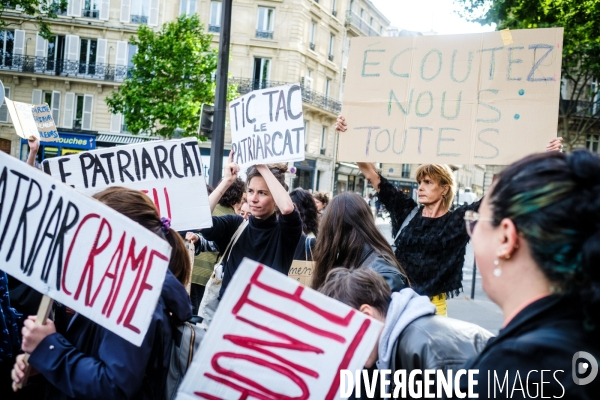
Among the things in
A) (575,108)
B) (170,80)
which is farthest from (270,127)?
→ (575,108)

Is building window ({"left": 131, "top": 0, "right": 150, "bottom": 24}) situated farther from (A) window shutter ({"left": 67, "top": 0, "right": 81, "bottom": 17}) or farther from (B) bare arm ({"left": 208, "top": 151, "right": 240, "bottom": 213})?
(B) bare arm ({"left": 208, "top": 151, "right": 240, "bottom": 213})

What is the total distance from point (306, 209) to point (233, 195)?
29.9 inches

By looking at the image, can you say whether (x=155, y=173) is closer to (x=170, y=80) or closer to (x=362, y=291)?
(x=362, y=291)

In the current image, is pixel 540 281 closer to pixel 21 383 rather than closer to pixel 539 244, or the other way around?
pixel 539 244

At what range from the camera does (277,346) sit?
1.75m

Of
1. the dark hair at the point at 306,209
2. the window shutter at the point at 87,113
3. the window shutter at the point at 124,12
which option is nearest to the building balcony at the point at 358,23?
the window shutter at the point at 124,12

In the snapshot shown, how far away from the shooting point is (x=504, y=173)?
4.98 ft

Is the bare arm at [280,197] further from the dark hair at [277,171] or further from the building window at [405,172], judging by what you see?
the building window at [405,172]

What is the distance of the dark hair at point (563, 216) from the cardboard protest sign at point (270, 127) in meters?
2.54

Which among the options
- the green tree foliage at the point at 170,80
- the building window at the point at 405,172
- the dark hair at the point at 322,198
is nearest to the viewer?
the dark hair at the point at 322,198

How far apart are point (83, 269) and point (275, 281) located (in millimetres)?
730

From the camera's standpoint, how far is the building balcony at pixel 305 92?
3481 centimetres

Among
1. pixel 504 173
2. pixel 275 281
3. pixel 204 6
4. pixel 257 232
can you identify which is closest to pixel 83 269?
pixel 275 281

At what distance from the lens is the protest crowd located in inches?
52.0
